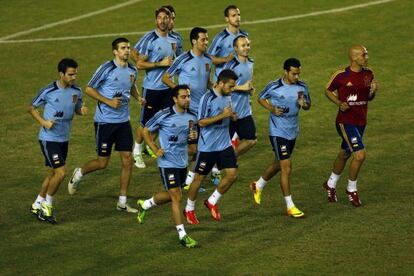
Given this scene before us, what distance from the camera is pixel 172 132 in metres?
20.0

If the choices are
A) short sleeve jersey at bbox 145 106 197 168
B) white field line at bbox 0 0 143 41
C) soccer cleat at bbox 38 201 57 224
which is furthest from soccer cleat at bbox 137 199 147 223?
white field line at bbox 0 0 143 41

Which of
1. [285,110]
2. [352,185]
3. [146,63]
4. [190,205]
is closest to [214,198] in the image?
[190,205]

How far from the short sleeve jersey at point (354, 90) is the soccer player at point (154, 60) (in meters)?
3.94

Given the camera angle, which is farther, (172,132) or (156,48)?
(156,48)

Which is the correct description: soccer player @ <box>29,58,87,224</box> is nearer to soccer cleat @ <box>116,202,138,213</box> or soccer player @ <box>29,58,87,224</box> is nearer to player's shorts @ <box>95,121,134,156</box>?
player's shorts @ <box>95,121,134,156</box>

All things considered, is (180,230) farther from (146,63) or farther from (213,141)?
A: (146,63)

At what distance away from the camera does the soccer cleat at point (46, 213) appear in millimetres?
21009

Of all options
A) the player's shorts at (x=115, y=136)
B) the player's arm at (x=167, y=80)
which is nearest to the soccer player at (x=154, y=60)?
the player's arm at (x=167, y=80)

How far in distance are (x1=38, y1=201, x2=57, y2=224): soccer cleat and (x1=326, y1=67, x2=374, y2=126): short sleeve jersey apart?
513 cm

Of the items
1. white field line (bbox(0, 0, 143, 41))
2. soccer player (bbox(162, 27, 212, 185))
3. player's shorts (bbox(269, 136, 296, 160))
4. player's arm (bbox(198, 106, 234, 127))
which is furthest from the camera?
white field line (bbox(0, 0, 143, 41))

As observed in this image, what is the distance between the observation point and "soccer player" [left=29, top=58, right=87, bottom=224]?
832 inches

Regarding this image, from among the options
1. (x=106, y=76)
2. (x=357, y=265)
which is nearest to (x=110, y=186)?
(x=106, y=76)

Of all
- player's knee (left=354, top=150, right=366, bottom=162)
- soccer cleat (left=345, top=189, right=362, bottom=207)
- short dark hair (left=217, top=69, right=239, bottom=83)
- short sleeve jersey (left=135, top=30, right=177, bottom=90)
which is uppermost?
short dark hair (left=217, top=69, right=239, bottom=83)

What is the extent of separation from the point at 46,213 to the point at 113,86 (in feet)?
8.36
